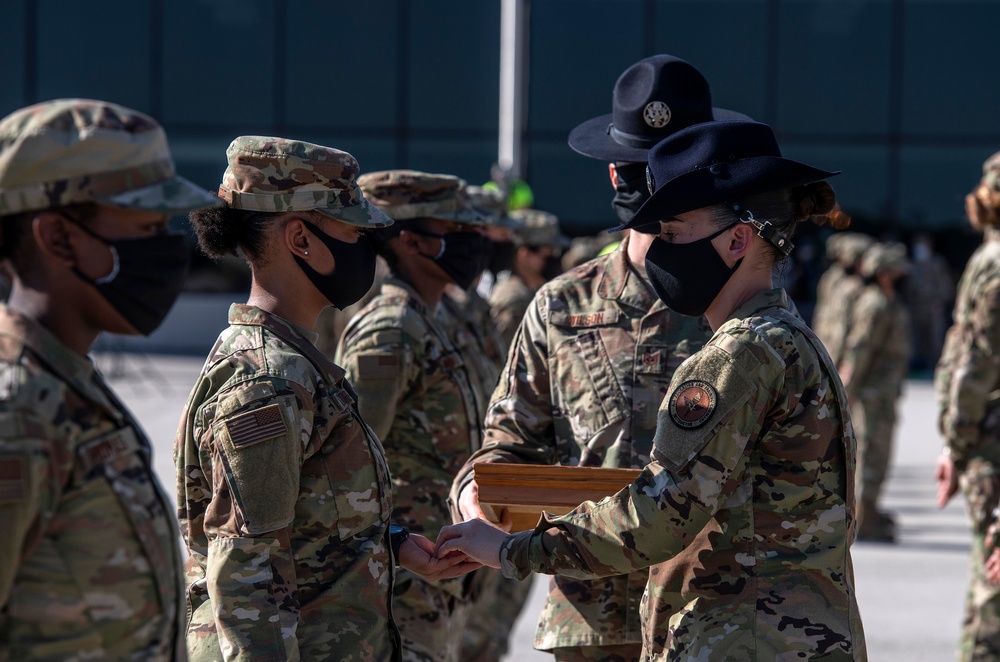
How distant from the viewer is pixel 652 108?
3928 mm

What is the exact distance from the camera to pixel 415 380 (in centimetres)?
438

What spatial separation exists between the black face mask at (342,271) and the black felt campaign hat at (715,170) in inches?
26.2

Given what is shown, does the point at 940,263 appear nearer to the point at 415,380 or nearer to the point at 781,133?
the point at 781,133

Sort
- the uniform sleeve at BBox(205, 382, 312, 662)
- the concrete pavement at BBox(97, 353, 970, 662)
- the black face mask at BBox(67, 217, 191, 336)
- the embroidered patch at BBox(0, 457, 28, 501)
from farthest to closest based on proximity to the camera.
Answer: the concrete pavement at BBox(97, 353, 970, 662) → the uniform sleeve at BBox(205, 382, 312, 662) → the black face mask at BBox(67, 217, 191, 336) → the embroidered patch at BBox(0, 457, 28, 501)

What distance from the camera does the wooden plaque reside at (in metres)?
3.08

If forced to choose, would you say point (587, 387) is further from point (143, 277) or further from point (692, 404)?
point (143, 277)

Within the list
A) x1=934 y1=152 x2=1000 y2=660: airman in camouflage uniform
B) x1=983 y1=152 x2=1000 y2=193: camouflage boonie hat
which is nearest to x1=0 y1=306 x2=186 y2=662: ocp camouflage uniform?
x1=934 y1=152 x2=1000 y2=660: airman in camouflage uniform

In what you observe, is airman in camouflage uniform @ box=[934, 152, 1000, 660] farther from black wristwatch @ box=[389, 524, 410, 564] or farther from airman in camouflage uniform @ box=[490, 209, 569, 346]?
airman in camouflage uniform @ box=[490, 209, 569, 346]

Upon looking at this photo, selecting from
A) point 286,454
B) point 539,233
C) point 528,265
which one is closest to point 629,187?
point 286,454

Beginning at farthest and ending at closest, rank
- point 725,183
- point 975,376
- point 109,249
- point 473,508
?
point 975,376
point 473,508
point 725,183
point 109,249

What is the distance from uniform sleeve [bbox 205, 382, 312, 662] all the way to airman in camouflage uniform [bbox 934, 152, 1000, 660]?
141 inches

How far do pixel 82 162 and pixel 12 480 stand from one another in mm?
553

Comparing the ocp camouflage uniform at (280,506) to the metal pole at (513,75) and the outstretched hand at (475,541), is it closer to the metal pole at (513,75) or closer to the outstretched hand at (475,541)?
the outstretched hand at (475,541)

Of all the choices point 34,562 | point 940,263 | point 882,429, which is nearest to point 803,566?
point 34,562
